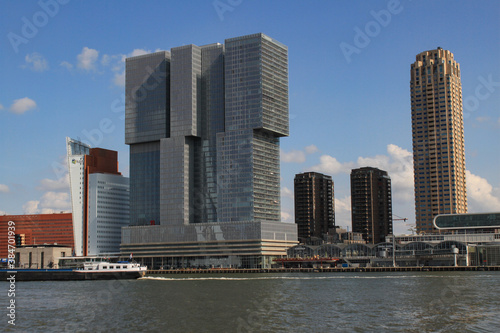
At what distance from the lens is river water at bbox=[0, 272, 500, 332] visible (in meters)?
74.9

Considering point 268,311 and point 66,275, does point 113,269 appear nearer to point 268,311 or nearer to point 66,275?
point 66,275

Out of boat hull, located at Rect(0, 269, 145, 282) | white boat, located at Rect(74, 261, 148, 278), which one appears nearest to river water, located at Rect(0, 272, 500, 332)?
white boat, located at Rect(74, 261, 148, 278)

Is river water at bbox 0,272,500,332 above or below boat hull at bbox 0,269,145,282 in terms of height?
above

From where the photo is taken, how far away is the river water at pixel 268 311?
7488 cm

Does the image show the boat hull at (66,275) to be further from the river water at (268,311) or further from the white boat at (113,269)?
the river water at (268,311)

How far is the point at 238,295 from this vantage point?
11738 cm

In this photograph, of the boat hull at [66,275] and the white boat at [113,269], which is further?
the boat hull at [66,275]

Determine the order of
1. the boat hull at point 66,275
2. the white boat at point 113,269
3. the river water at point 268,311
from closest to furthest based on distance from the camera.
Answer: the river water at point 268,311
the white boat at point 113,269
the boat hull at point 66,275

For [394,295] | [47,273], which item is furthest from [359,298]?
[47,273]

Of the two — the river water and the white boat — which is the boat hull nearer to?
the white boat

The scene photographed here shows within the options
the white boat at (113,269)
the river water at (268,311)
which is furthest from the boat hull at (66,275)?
the river water at (268,311)

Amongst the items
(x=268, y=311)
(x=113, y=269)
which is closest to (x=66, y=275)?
(x=113, y=269)

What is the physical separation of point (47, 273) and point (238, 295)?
98.2 m

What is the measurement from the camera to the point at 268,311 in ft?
294
